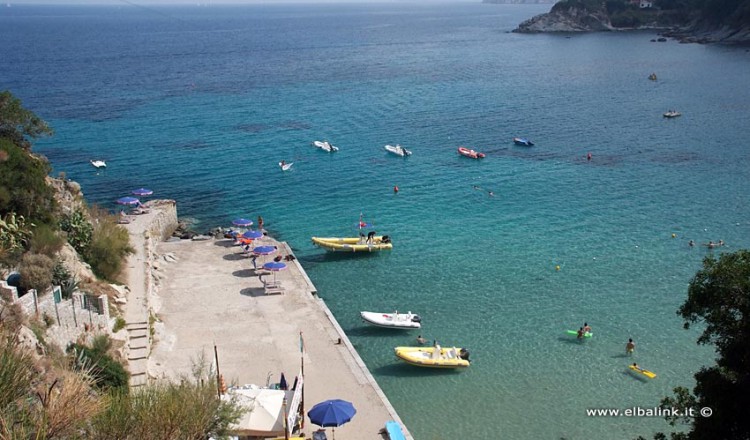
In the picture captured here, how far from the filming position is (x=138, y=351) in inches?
947

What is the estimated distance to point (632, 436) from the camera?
22.5m

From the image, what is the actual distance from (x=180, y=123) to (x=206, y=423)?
197 ft

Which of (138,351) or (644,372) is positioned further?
(644,372)

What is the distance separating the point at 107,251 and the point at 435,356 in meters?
15.0

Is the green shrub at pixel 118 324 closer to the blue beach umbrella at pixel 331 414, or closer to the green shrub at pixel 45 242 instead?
the green shrub at pixel 45 242

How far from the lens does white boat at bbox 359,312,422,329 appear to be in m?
29.0

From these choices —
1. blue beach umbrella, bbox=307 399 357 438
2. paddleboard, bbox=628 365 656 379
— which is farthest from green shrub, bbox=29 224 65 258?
paddleboard, bbox=628 365 656 379

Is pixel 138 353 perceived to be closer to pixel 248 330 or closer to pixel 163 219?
pixel 248 330

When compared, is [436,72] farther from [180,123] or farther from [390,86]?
[180,123]

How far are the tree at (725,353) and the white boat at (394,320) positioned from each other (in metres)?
15.2

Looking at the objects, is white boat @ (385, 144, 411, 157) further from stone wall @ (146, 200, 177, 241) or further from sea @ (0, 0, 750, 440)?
stone wall @ (146, 200, 177, 241)

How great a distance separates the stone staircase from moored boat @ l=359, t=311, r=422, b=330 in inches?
365

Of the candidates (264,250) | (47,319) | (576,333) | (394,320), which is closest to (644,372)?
(576,333)

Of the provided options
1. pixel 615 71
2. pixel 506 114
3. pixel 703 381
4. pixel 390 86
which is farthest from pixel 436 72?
pixel 703 381
